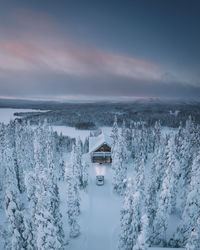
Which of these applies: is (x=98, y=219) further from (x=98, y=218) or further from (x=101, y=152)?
(x=101, y=152)

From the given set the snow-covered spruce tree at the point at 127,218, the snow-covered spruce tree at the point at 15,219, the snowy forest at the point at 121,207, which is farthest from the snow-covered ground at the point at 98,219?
the snow-covered spruce tree at the point at 15,219

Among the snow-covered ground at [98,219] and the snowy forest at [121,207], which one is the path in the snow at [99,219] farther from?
the snowy forest at [121,207]

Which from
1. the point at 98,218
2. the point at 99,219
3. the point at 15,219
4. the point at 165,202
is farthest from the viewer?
the point at 98,218

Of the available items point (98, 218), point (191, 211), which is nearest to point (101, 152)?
point (98, 218)

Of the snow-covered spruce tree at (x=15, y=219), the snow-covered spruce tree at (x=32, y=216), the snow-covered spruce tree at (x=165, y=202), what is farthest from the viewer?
the snow-covered spruce tree at (x=165, y=202)

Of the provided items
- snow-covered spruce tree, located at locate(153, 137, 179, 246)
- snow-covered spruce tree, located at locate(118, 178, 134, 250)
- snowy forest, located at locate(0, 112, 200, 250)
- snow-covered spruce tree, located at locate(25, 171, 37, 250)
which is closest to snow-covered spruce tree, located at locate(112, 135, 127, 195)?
snowy forest, located at locate(0, 112, 200, 250)

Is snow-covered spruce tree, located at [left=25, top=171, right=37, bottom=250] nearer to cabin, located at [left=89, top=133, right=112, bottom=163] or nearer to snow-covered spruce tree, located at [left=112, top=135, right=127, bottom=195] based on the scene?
snow-covered spruce tree, located at [left=112, top=135, right=127, bottom=195]

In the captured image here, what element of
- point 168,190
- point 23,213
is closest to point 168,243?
point 168,190
